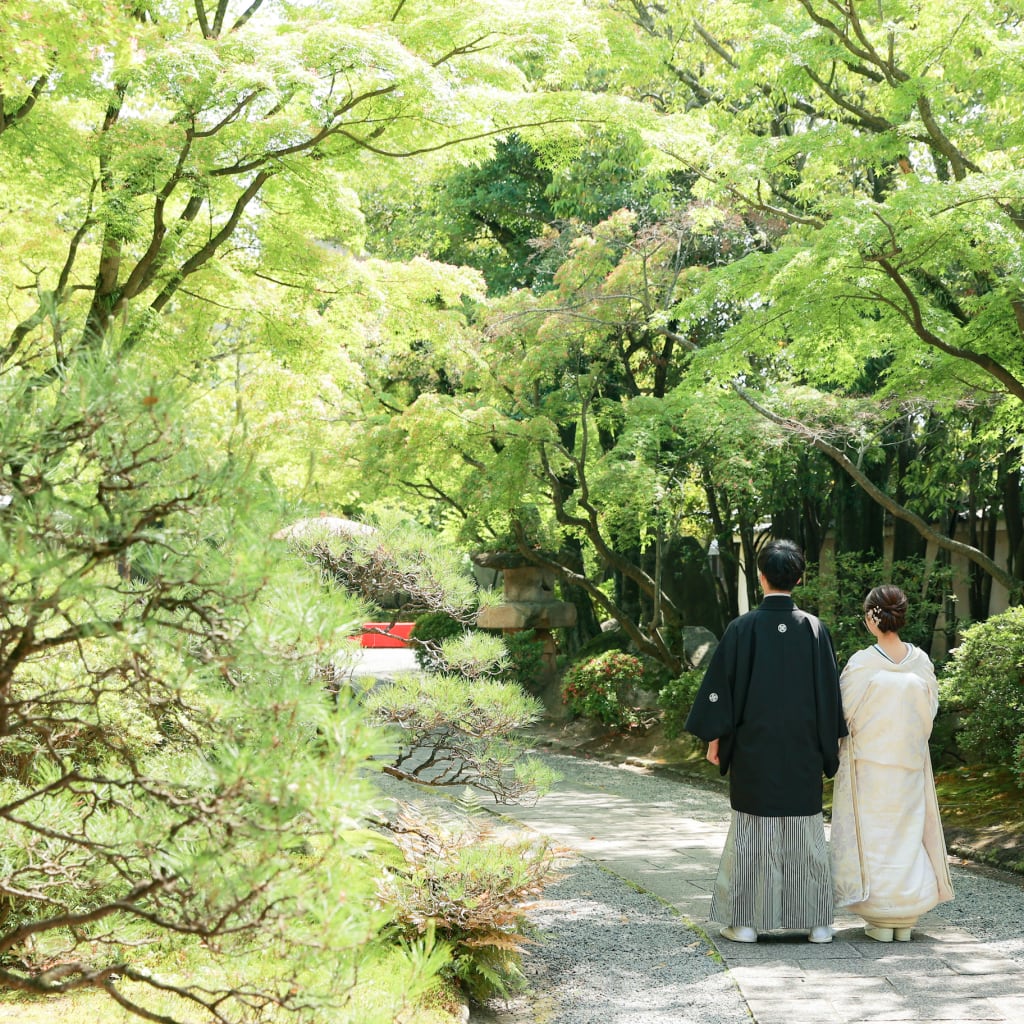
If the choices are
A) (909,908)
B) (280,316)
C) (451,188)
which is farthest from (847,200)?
(451,188)

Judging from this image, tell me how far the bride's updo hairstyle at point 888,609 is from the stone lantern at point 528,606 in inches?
439

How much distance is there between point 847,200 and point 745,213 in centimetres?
581

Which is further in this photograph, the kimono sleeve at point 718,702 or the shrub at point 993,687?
the shrub at point 993,687

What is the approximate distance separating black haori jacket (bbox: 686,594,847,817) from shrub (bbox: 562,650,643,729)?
27.2ft

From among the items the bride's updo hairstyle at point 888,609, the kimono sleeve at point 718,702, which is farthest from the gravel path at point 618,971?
the bride's updo hairstyle at point 888,609

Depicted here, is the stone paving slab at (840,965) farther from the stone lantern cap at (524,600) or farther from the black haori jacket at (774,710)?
the stone lantern cap at (524,600)

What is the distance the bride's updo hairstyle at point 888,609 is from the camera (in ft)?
17.2

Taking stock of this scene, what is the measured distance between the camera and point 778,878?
4973 mm

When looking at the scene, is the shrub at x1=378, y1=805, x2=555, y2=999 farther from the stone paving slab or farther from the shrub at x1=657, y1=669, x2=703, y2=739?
the shrub at x1=657, y1=669, x2=703, y2=739

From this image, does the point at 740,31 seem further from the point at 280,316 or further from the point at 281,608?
the point at 281,608

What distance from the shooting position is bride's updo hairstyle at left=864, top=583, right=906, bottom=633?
5246 millimetres

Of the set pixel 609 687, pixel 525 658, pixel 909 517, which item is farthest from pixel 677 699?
pixel 525 658

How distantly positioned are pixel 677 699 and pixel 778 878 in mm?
7263

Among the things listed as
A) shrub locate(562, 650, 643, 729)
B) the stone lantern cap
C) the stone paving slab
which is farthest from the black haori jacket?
the stone lantern cap
